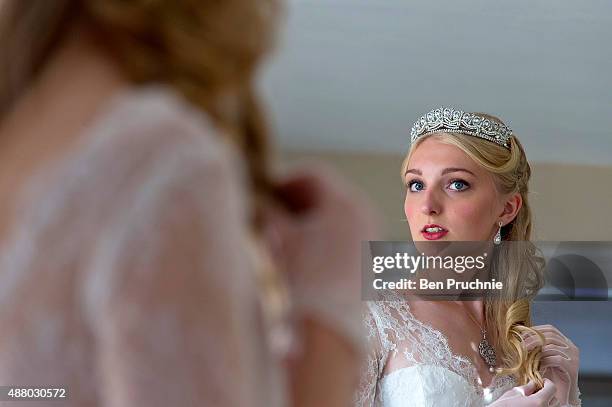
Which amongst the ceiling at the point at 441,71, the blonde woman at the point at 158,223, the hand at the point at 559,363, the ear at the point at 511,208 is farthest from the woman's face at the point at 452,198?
the blonde woman at the point at 158,223

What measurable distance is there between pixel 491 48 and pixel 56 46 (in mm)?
2600

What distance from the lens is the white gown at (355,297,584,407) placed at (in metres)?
1.60

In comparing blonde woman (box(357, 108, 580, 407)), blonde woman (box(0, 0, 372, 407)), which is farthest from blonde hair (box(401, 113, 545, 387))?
blonde woman (box(0, 0, 372, 407))

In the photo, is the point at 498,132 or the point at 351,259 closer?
the point at 351,259

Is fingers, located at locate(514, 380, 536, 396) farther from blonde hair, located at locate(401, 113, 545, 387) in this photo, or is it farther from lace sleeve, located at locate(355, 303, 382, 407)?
lace sleeve, located at locate(355, 303, 382, 407)

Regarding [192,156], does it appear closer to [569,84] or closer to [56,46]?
[56,46]

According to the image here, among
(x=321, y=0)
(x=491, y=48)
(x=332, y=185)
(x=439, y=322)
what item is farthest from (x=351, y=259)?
(x=491, y=48)

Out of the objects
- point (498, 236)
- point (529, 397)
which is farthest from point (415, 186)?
point (529, 397)

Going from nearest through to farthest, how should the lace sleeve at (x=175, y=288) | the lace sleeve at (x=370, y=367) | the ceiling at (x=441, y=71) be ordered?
the lace sleeve at (x=175, y=288) < the lace sleeve at (x=370, y=367) < the ceiling at (x=441, y=71)

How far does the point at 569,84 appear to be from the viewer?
9.99ft

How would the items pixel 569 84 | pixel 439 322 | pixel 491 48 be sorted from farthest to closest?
pixel 569 84 → pixel 491 48 → pixel 439 322

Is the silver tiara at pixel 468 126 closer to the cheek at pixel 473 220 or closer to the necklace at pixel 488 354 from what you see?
the cheek at pixel 473 220

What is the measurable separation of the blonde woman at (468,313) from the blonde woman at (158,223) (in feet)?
4.31

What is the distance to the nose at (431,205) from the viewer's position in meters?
1.64
